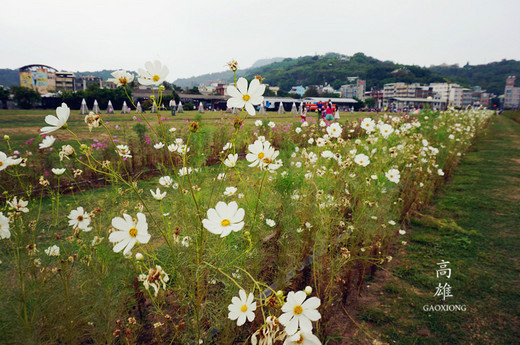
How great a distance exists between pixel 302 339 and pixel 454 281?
2.02 metres

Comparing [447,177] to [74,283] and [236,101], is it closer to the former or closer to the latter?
[236,101]

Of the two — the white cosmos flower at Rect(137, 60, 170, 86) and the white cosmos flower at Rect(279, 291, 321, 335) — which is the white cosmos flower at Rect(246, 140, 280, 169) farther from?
the white cosmos flower at Rect(279, 291, 321, 335)

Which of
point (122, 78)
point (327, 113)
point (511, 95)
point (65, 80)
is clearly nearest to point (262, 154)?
point (122, 78)

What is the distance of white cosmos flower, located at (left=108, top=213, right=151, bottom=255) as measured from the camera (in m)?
0.84

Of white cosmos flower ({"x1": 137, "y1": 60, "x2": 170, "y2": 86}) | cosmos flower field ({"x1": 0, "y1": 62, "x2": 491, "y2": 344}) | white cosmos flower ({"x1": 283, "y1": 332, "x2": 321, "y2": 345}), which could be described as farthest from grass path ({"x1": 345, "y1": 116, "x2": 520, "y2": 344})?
white cosmos flower ({"x1": 137, "y1": 60, "x2": 170, "y2": 86})

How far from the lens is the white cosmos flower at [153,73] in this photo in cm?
99

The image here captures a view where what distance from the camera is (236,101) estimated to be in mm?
1034

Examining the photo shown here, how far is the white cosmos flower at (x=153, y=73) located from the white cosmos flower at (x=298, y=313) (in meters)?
0.85

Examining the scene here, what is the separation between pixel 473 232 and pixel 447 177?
2392 millimetres

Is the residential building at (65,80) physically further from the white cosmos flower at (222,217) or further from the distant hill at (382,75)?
the white cosmos flower at (222,217)

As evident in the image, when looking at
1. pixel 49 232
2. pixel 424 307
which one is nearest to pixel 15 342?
pixel 49 232

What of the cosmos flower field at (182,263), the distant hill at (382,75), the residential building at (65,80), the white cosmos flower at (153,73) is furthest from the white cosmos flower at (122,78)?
the distant hill at (382,75)

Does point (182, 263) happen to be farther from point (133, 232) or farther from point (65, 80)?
point (65, 80)

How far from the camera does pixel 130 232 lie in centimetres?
88
